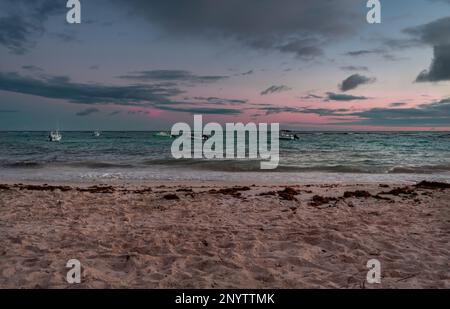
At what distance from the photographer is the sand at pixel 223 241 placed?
17.5 ft

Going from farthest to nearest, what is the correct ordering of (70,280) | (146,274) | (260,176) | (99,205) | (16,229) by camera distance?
(260,176), (99,205), (16,229), (146,274), (70,280)

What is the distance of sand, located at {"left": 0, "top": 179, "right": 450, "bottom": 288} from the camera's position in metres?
5.34

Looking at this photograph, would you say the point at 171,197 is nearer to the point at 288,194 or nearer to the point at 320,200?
the point at 288,194

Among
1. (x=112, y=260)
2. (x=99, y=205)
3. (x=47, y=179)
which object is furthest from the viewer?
(x=47, y=179)

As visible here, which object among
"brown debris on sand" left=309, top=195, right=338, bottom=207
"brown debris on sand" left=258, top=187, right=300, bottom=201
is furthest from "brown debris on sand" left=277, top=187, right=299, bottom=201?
"brown debris on sand" left=309, top=195, right=338, bottom=207

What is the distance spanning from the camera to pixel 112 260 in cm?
608

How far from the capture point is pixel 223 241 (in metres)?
7.11

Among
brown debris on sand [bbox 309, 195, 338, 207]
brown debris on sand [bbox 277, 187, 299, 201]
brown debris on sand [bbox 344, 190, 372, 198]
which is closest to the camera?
brown debris on sand [bbox 309, 195, 338, 207]

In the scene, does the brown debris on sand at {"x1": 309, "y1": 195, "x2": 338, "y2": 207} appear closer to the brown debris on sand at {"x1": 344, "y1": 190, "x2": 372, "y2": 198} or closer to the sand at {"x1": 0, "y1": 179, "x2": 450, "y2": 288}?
the sand at {"x1": 0, "y1": 179, "x2": 450, "y2": 288}

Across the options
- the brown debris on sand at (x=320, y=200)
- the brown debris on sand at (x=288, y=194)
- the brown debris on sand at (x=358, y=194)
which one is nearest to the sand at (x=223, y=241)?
the brown debris on sand at (x=320, y=200)

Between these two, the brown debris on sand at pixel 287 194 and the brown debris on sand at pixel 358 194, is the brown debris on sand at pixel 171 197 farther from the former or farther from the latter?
the brown debris on sand at pixel 358 194
